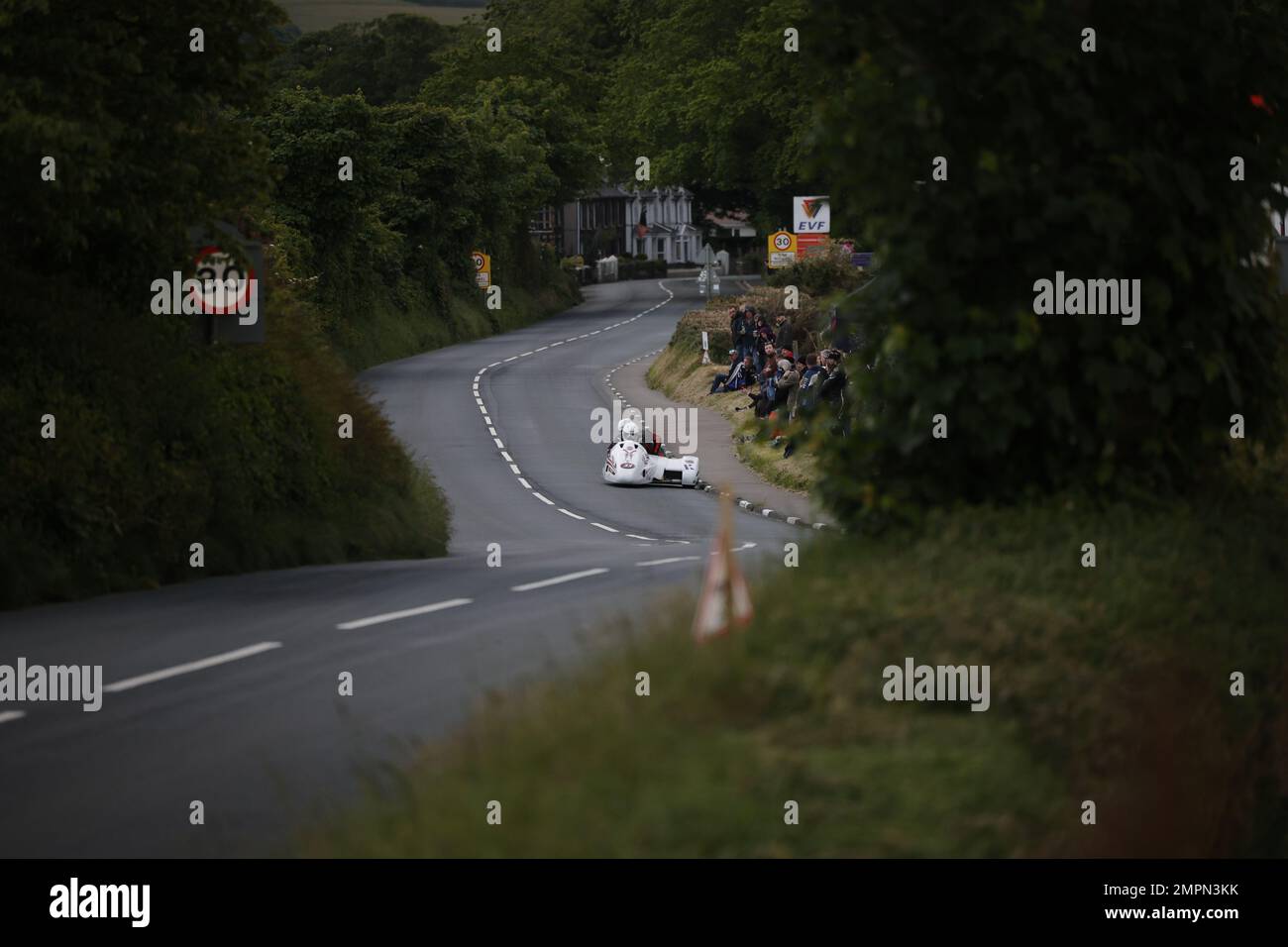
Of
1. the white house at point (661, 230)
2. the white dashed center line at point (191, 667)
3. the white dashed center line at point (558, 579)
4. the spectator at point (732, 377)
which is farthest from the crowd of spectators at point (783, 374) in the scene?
the white house at point (661, 230)

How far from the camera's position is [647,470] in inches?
1740

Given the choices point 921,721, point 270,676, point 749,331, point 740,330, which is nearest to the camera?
point 921,721

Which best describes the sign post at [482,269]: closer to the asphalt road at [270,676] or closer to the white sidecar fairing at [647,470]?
the white sidecar fairing at [647,470]

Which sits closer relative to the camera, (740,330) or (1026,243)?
(1026,243)

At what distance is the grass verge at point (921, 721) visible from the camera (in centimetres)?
643

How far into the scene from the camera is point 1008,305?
1025cm

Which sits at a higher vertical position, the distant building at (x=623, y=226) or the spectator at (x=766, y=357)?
the distant building at (x=623, y=226)

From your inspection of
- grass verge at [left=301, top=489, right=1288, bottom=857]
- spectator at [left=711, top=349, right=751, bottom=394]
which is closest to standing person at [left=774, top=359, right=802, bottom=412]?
spectator at [left=711, top=349, right=751, bottom=394]

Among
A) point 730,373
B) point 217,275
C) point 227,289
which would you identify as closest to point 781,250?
point 730,373

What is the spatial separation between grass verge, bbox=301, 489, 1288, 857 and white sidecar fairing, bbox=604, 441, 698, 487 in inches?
1315

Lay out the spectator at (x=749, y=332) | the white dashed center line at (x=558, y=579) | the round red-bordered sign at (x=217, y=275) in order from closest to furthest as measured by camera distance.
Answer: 1. the white dashed center line at (x=558, y=579)
2. the round red-bordered sign at (x=217, y=275)
3. the spectator at (x=749, y=332)

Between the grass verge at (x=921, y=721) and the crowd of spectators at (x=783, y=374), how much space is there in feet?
2.71

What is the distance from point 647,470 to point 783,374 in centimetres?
437

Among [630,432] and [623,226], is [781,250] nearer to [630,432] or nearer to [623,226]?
[630,432]
